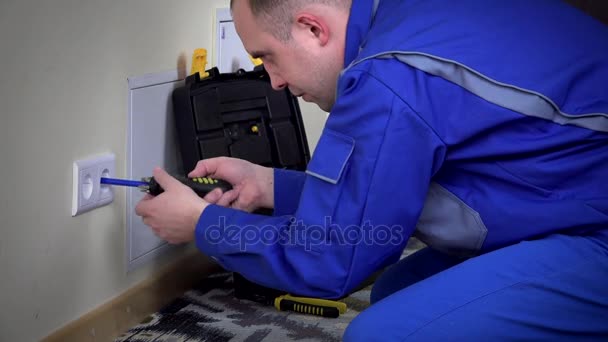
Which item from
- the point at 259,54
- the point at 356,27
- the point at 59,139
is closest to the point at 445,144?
the point at 356,27

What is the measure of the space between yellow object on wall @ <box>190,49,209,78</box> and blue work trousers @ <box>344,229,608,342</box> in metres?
0.87

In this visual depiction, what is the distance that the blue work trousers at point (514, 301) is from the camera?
38.1 inches

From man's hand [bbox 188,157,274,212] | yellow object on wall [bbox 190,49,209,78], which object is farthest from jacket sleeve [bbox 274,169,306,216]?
yellow object on wall [bbox 190,49,209,78]

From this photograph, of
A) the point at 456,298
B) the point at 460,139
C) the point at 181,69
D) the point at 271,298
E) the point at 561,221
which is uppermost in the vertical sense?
the point at 181,69

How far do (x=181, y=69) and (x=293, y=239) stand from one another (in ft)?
2.53

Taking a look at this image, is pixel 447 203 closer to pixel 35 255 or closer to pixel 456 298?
pixel 456 298

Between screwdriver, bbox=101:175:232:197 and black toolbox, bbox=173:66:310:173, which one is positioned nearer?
screwdriver, bbox=101:175:232:197

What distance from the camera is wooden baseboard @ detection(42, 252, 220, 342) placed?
1.35m

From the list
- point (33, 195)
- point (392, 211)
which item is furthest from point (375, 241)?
point (33, 195)

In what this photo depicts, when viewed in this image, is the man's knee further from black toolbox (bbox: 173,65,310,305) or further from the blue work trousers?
black toolbox (bbox: 173,65,310,305)

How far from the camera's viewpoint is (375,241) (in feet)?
3.15

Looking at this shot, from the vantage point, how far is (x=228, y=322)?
1.56 meters

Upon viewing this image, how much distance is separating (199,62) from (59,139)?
518mm

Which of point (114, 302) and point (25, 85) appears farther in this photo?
point (114, 302)
